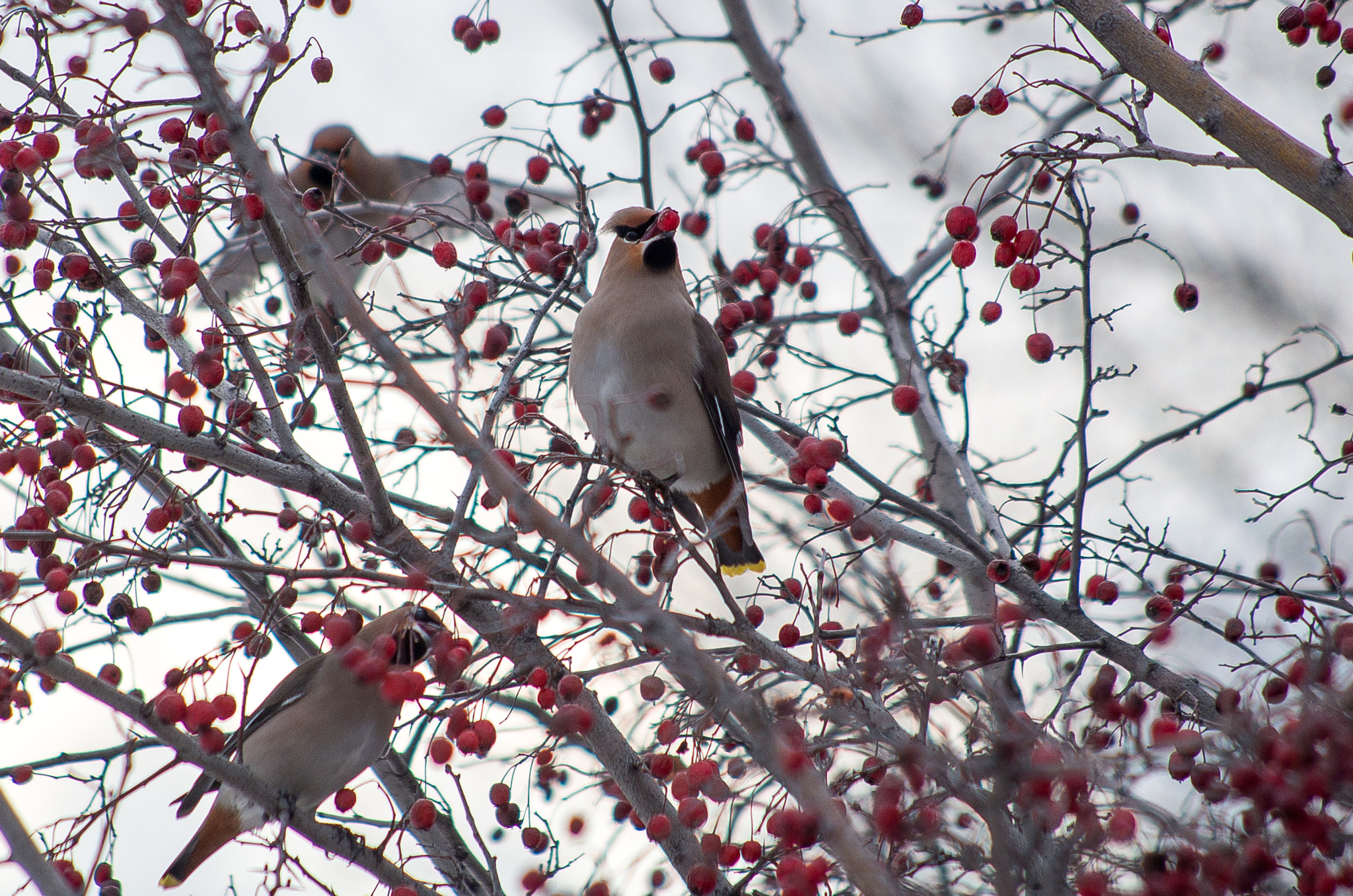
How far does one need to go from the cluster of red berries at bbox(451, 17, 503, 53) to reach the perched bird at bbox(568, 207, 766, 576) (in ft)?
2.48

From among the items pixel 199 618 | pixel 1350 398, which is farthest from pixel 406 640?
pixel 1350 398

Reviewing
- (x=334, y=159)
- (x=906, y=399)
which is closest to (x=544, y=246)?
(x=906, y=399)

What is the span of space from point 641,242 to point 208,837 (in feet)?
8.02

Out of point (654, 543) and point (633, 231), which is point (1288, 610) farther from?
point (633, 231)

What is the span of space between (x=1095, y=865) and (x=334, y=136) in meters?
6.71

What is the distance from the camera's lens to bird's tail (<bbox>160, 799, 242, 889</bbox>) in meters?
3.91

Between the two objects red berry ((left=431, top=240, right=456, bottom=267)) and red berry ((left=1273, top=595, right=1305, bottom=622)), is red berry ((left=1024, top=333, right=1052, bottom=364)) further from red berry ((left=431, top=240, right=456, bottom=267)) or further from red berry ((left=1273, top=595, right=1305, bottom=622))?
red berry ((left=431, top=240, right=456, bottom=267))

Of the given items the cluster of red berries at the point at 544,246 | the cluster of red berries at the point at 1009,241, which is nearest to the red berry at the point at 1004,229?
the cluster of red berries at the point at 1009,241

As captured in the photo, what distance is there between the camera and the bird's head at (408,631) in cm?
263

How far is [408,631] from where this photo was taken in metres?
3.66

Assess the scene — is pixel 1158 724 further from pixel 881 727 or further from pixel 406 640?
pixel 406 640

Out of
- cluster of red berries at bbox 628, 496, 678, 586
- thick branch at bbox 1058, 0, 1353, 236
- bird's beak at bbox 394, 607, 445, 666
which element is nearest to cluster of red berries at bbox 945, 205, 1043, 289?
thick branch at bbox 1058, 0, 1353, 236

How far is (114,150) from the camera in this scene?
266cm

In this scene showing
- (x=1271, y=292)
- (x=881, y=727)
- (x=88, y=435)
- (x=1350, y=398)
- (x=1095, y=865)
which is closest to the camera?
(x=1095, y=865)
